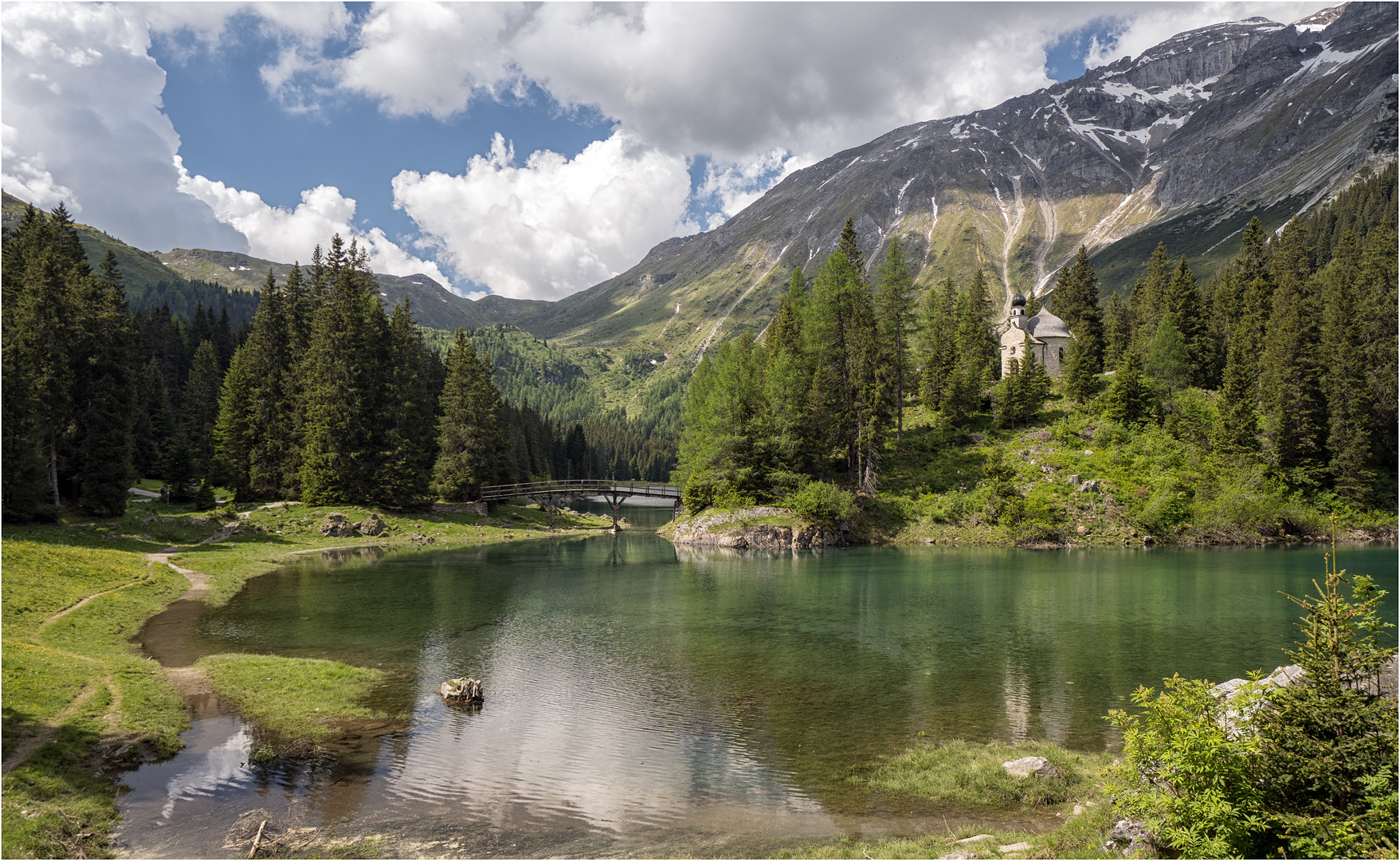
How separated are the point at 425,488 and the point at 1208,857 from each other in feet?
263

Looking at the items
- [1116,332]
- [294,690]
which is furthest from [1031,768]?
[1116,332]

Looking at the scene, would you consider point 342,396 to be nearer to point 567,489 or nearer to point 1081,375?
point 567,489

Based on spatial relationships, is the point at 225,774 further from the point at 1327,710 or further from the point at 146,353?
the point at 146,353

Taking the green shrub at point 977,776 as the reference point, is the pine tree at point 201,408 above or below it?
above

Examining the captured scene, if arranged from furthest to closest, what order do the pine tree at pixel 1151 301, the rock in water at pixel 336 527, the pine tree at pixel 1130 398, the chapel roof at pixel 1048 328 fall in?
the chapel roof at pixel 1048 328, the pine tree at pixel 1151 301, the pine tree at pixel 1130 398, the rock in water at pixel 336 527

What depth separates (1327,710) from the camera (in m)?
9.06

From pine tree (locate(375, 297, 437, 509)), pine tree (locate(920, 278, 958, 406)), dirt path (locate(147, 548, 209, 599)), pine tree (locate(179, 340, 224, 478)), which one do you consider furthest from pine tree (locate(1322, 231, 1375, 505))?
pine tree (locate(179, 340, 224, 478))

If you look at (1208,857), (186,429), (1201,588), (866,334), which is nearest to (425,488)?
(186,429)

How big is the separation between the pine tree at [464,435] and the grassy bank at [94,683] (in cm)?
3321

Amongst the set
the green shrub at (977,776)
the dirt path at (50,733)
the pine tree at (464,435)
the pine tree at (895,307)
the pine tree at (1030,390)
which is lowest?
the green shrub at (977,776)

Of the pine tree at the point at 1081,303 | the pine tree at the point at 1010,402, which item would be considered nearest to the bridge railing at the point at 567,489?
the pine tree at the point at 1010,402

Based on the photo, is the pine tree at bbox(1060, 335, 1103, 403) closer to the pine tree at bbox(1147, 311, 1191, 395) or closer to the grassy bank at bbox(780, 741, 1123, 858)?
the pine tree at bbox(1147, 311, 1191, 395)

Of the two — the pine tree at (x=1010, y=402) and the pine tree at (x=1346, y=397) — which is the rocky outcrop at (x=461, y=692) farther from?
the pine tree at (x=1346, y=397)

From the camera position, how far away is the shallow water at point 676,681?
46.3 ft
